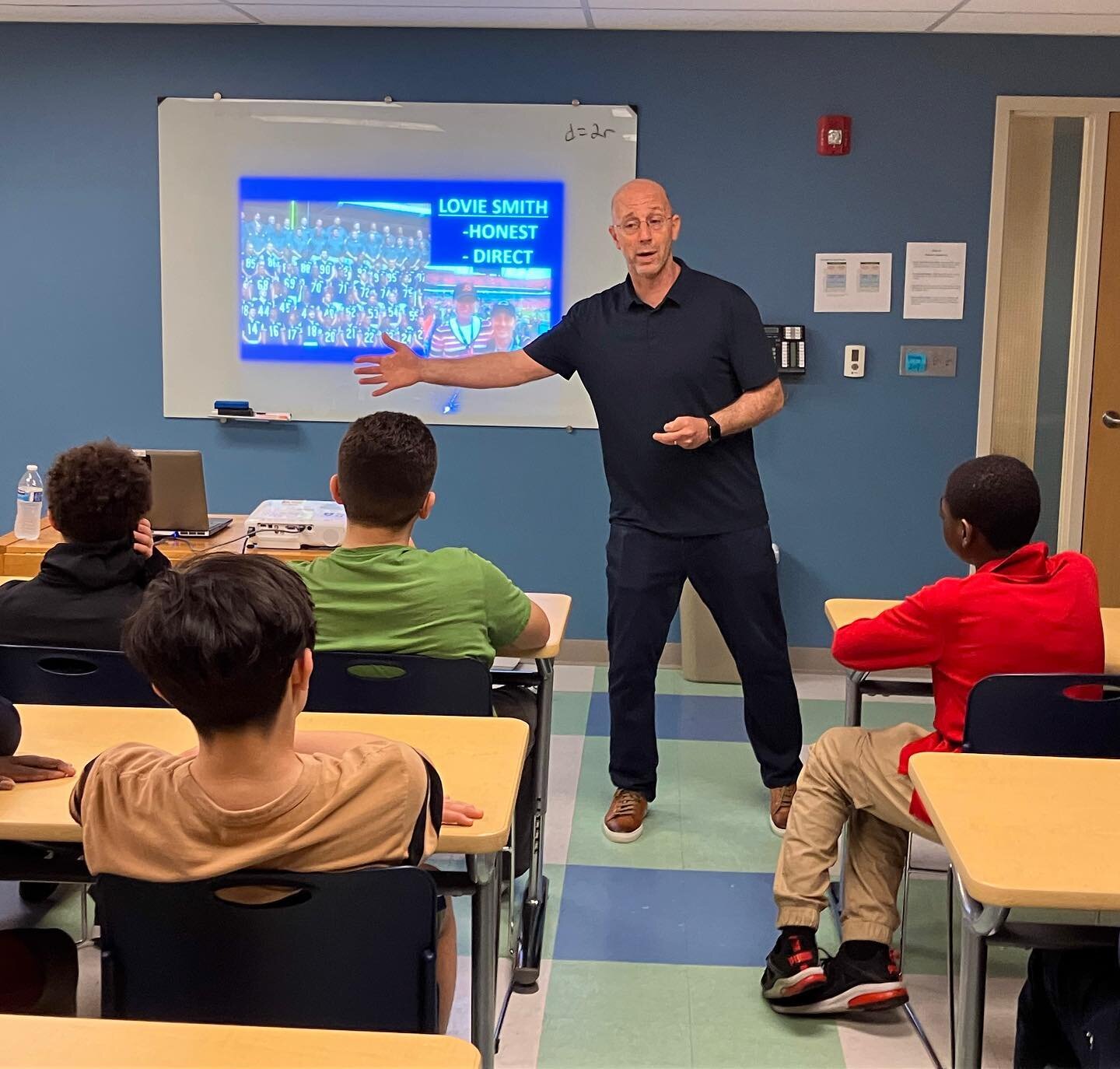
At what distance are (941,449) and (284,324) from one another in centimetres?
267

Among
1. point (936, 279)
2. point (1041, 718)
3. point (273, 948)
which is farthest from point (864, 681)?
point (936, 279)

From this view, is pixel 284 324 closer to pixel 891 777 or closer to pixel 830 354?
pixel 830 354

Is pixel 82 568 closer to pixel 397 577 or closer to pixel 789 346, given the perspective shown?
pixel 397 577

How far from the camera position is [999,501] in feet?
7.86

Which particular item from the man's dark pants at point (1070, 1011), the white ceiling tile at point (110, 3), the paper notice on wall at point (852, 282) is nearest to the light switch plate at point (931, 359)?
the paper notice on wall at point (852, 282)

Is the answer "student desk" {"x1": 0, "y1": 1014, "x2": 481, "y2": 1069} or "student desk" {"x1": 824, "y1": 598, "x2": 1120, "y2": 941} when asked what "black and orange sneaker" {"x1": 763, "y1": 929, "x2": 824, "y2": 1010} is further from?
"student desk" {"x1": 0, "y1": 1014, "x2": 481, "y2": 1069}

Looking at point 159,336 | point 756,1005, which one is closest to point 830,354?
point 159,336

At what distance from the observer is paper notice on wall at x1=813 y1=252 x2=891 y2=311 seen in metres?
5.00

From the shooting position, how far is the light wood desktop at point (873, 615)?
8.84ft

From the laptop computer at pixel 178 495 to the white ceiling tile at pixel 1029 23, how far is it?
10.2 ft

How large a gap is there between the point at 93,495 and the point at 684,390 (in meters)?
1.51

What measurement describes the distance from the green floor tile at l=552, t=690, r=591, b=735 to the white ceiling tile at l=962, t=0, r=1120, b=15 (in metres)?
2.78

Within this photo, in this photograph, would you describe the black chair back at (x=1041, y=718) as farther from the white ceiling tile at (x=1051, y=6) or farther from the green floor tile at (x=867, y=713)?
the white ceiling tile at (x=1051, y=6)

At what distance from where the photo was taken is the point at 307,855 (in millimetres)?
1401
